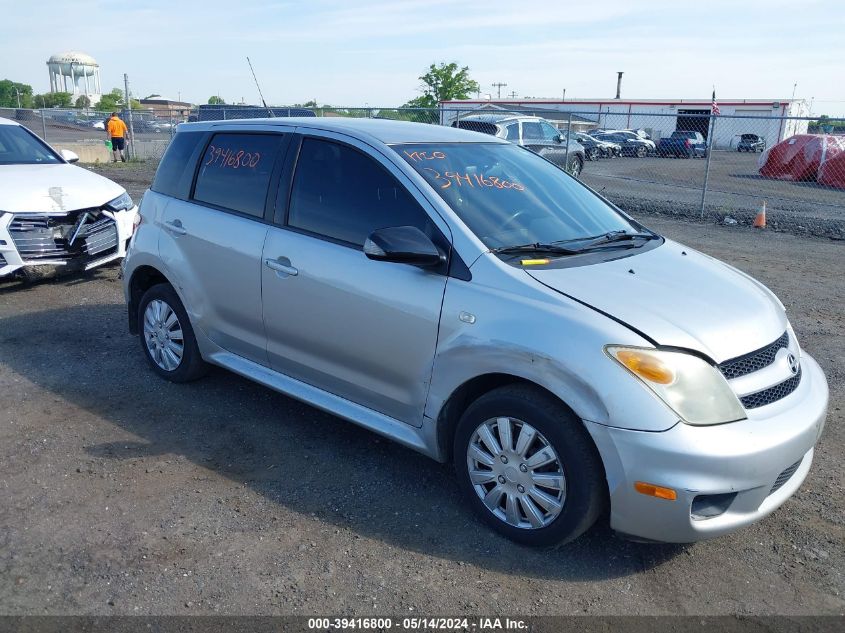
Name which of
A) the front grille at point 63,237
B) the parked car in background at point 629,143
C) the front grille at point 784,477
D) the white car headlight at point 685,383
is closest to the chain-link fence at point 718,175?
the parked car in background at point 629,143

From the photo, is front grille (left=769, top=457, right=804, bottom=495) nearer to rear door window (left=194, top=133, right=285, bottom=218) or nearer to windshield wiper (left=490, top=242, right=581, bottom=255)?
windshield wiper (left=490, top=242, right=581, bottom=255)

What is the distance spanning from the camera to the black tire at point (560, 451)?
3.06m

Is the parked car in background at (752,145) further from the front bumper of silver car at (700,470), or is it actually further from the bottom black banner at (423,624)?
the bottom black banner at (423,624)

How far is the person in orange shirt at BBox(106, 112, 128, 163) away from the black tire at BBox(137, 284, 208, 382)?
18.8 metres

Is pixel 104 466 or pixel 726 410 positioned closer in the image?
pixel 726 410

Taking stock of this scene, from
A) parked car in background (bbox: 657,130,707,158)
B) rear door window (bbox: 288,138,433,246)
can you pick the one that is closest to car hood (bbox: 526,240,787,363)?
rear door window (bbox: 288,138,433,246)

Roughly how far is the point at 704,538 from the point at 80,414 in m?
3.77

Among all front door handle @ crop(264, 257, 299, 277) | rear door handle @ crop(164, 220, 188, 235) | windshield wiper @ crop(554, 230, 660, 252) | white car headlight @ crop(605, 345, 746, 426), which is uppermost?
windshield wiper @ crop(554, 230, 660, 252)

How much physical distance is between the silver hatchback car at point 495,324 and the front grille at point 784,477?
18 mm

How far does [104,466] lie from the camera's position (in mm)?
4090

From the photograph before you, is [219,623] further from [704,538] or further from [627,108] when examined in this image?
[627,108]

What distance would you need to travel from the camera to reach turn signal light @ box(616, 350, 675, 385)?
295 centimetres

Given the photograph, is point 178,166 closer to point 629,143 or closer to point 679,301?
point 679,301

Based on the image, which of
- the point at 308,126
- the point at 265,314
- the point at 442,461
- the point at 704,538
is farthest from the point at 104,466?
the point at 704,538
